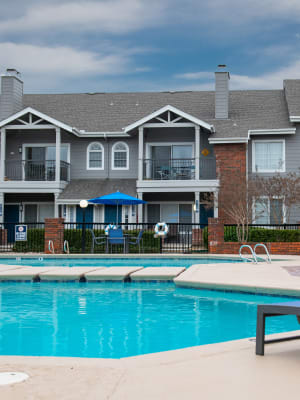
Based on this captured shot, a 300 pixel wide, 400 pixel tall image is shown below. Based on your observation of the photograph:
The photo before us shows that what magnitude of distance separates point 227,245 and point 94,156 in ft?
38.3

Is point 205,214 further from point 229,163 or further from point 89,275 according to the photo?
point 89,275

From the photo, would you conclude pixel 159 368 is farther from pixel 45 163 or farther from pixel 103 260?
pixel 45 163

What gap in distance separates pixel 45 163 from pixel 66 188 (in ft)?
7.51

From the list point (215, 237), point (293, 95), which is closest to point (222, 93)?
point (293, 95)

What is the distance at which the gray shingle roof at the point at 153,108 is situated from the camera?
25.6 m

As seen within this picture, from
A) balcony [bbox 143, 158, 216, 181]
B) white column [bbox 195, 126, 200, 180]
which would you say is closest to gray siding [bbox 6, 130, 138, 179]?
balcony [bbox 143, 158, 216, 181]

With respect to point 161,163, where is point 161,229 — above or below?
below

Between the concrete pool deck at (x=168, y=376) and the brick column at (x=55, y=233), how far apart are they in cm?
1431

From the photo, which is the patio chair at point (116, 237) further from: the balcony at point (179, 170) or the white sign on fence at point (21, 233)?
the balcony at point (179, 170)

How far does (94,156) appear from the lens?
26.9 metres

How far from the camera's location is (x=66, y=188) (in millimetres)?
25656

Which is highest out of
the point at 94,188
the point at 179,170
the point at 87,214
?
the point at 179,170

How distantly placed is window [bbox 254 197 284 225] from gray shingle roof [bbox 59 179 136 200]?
20.0 feet

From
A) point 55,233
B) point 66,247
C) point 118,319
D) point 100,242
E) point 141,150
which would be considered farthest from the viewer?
point 141,150
